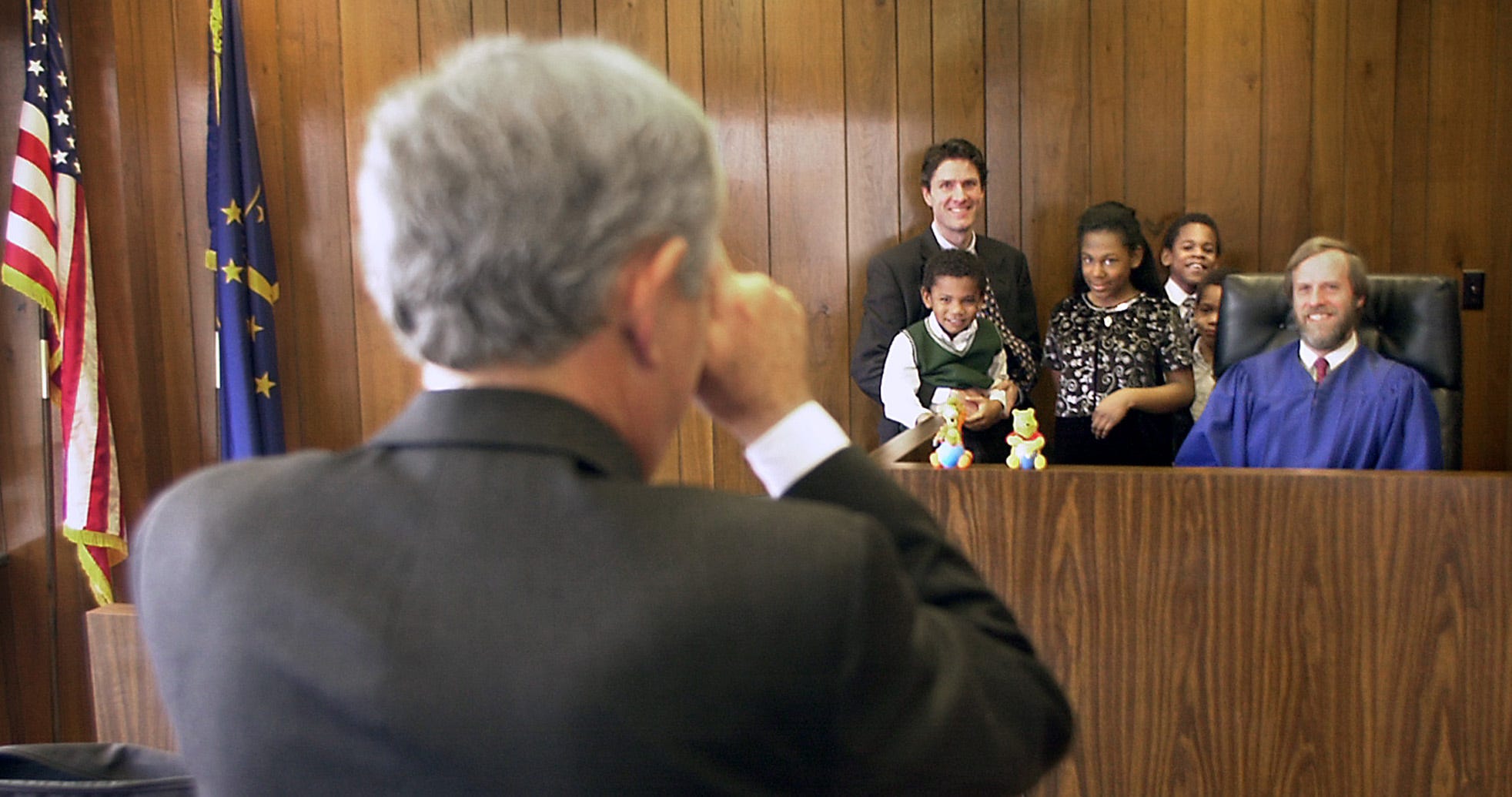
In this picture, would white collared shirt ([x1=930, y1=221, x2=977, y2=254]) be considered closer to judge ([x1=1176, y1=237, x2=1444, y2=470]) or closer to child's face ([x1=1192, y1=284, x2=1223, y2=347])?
child's face ([x1=1192, y1=284, x2=1223, y2=347])

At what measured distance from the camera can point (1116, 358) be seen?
3.27 meters

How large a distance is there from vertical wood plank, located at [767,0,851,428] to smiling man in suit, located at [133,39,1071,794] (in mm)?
3250

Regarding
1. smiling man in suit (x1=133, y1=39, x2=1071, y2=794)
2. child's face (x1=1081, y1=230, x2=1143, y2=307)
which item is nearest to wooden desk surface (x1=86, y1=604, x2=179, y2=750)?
smiling man in suit (x1=133, y1=39, x2=1071, y2=794)

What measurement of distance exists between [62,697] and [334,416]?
3.80 ft

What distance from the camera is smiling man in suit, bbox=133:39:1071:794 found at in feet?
1.89

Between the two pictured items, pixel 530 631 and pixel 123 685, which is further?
pixel 123 685

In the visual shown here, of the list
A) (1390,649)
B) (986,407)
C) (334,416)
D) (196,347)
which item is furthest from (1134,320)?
(196,347)

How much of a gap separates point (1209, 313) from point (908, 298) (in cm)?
82

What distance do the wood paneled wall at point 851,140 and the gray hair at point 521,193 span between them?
3.25m

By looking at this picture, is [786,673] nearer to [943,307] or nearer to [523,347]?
[523,347]

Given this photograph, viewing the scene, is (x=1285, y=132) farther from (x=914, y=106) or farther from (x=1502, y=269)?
(x=914, y=106)

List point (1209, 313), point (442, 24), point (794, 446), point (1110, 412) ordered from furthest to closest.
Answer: point (442, 24), point (1209, 313), point (1110, 412), point (794, 446)

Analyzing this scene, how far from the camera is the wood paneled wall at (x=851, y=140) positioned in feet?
11.8

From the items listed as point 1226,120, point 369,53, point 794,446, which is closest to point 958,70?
point 1226,120
